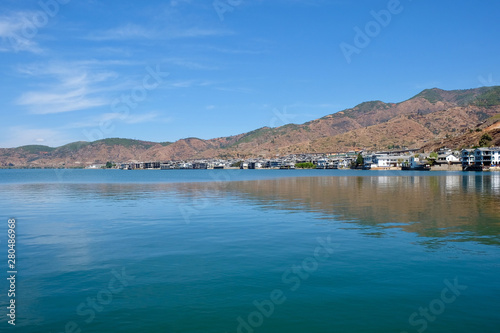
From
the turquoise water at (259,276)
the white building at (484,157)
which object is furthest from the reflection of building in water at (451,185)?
the white building at (484,157)

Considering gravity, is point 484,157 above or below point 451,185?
above

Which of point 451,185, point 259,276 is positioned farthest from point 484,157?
point 259,276

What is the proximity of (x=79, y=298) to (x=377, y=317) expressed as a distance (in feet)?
30.4

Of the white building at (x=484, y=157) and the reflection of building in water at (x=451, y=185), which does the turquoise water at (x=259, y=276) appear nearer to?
the reflection of building in water at (x=451, y=185)

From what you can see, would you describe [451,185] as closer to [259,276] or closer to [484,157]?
[259,276]

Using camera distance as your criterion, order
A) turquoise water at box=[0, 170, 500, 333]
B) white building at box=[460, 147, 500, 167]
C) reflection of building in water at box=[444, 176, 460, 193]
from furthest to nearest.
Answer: white building at box=[460, 147, 500, 167] → reflection of building in water at box=[444, 176, 460, 193] → turquoise water at box=[0, 170, 500, 333]


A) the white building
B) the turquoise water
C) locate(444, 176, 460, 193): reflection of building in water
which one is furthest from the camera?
the white building

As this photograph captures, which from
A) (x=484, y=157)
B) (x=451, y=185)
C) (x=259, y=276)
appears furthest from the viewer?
(x=484, y=157)

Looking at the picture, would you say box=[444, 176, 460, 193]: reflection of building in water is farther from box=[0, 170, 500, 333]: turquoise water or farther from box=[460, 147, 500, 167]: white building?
box=[460, 147, 500, 167]: white building

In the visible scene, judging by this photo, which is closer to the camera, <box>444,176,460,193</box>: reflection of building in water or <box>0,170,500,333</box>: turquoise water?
<box>0,170,500,333</box>: turquoise water

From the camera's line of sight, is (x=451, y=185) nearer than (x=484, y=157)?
Yes

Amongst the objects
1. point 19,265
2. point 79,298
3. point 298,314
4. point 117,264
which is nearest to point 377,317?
point 298,314

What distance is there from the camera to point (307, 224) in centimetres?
2736

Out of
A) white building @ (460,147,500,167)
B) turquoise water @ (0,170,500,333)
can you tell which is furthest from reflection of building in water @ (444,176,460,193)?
white building @ (460,147,500,167)
